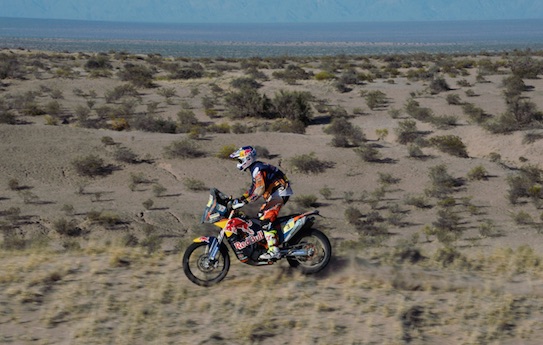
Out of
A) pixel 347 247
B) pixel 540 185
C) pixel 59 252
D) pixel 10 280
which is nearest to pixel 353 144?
pixel 540 185

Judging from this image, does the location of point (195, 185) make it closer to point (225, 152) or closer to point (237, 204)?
point (225, 152)

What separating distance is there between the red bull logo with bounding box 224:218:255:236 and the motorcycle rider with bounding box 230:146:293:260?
177mm

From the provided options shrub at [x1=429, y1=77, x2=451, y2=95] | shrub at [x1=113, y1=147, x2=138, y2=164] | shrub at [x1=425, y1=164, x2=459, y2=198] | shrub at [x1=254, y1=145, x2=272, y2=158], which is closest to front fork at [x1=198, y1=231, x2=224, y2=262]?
shrub at [x1=425, y1=164, x2=459, y2=198]

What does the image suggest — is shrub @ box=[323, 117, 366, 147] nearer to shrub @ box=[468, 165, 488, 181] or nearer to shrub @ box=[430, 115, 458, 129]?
shrub @ box=[430, 115, 458, 129]

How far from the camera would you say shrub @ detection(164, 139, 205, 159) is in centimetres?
2375

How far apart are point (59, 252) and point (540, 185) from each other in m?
16.4

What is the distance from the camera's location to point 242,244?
28.6ft

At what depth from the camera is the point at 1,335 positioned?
668 cm

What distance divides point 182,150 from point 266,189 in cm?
1540

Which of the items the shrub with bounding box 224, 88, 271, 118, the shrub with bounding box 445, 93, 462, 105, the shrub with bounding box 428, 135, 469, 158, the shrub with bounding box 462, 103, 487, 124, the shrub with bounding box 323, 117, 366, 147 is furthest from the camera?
the shrub with bounding box 445, 93, 462, 105

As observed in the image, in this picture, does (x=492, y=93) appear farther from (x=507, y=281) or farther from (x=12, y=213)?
(x=507, y=281)

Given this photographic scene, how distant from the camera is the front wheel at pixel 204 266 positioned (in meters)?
8.45

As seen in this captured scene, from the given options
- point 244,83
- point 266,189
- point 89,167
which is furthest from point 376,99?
point 266,189

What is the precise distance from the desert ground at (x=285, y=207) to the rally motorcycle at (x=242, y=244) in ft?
0.62
